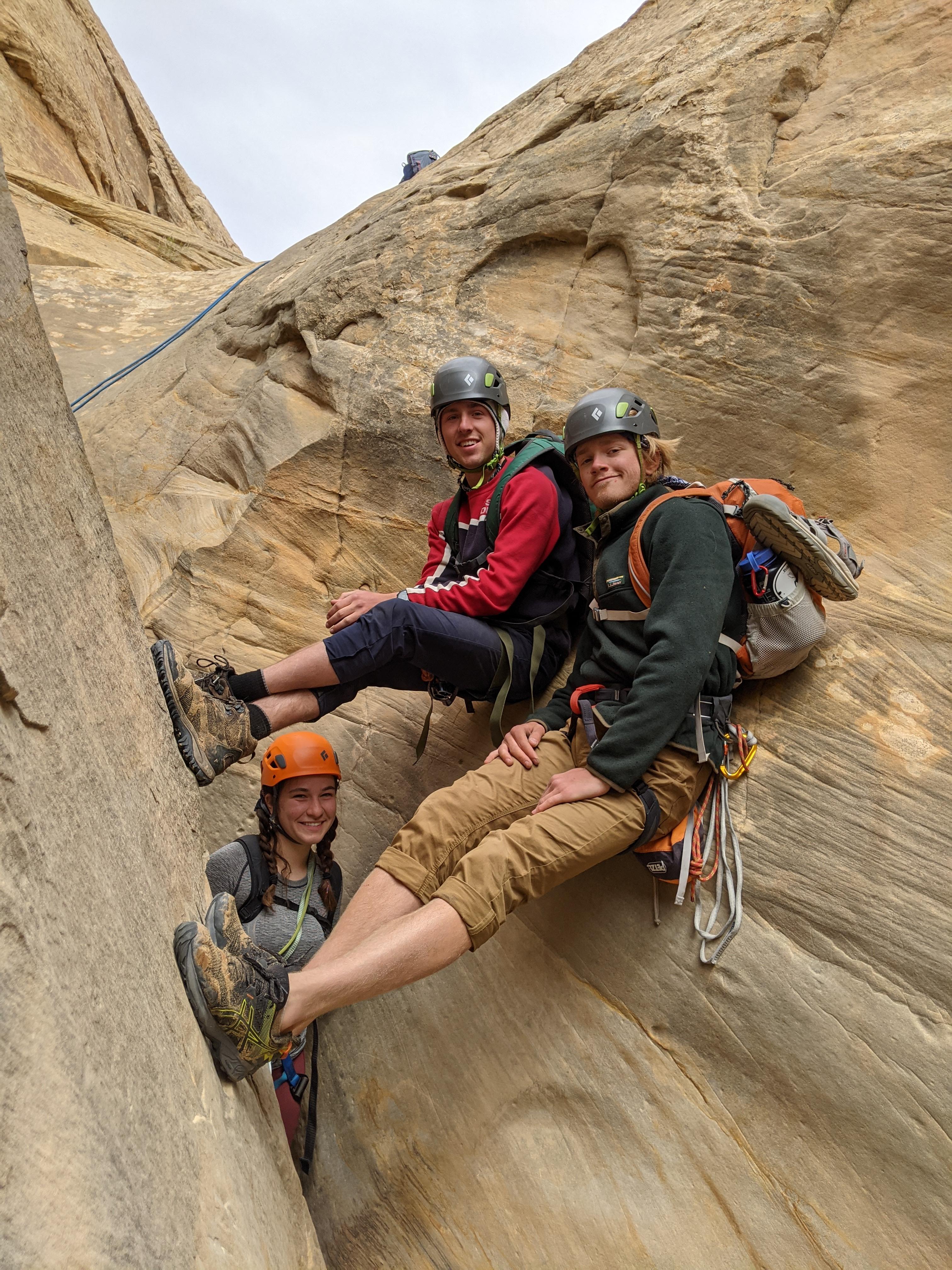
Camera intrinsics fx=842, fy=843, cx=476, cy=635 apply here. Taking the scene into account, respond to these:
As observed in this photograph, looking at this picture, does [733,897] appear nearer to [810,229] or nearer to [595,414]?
[595,414]

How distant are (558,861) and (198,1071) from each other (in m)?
1.65

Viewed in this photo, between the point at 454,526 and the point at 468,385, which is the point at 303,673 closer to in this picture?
the point at 454,526

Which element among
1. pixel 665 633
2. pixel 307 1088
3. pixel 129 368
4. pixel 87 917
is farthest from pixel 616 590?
pixel 129 368

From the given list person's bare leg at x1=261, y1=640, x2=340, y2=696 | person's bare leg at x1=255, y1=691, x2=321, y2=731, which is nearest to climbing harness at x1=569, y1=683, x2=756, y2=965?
person's bare leg at x1=261, y1=640, x2=340, y2=696

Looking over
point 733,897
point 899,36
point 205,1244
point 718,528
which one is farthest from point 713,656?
point 899,36

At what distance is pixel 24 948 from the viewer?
2.10 meters

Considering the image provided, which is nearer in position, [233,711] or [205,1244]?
[205,1244]

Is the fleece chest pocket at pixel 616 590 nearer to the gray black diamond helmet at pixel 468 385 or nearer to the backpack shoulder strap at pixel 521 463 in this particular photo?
the backpack shoulder strap at pixel 521 463

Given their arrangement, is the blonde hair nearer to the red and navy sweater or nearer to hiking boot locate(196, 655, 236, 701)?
the red and navy sweater

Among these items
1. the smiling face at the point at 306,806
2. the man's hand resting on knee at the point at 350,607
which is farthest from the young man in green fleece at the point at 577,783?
the man's hand resting on knee at the point at 350,607

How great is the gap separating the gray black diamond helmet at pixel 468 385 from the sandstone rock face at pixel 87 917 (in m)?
2.57

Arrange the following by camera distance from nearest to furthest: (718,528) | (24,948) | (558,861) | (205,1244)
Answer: (24,948) < (205,1244) < (558,861) < (718,528)

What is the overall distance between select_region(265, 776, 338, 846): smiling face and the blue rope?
6.04 metres

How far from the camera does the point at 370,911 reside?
385 centimetres
